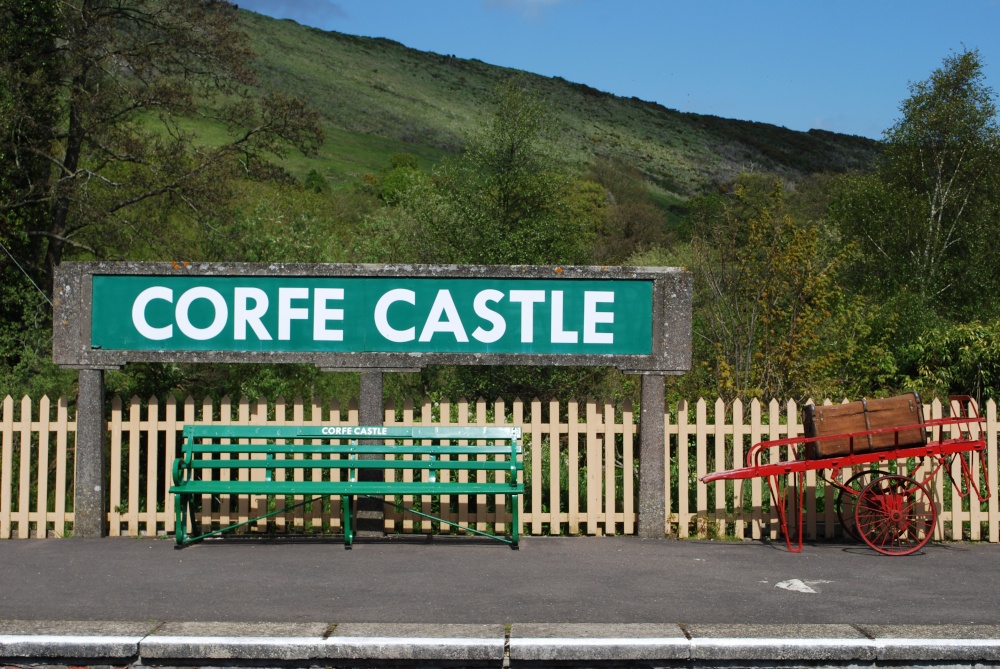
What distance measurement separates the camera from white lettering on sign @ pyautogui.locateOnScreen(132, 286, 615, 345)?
10.3 m

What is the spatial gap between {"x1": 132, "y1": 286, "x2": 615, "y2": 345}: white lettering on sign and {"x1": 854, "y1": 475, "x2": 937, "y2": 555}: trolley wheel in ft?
9.04

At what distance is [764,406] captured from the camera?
15586mm

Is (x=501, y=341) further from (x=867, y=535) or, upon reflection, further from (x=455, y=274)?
(x=867, y=535)

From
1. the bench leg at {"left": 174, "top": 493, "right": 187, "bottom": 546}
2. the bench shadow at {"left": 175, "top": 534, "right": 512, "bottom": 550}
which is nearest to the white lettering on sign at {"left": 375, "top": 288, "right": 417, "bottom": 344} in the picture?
the bench shadow at {"left": 175, "top": 534, "right": 512, "bottom": 550}

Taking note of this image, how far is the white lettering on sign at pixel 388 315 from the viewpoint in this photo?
33.8 feet

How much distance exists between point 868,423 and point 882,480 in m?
0.89

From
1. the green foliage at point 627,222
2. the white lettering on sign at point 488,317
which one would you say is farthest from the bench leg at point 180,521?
the green foliage at point 627,222

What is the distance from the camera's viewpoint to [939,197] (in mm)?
39625

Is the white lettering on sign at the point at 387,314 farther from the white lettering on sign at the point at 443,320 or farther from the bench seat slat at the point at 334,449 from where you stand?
the bench seat slat at the point at 334,449

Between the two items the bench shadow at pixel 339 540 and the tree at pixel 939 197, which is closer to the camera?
the bench shadow at pixel 339 540

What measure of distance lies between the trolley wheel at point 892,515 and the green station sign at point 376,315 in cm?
242

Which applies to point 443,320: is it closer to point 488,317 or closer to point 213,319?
point 488,317

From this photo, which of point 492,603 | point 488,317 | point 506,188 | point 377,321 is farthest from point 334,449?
point 506,188

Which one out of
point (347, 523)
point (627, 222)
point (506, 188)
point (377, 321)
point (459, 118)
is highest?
point (459, 118)
